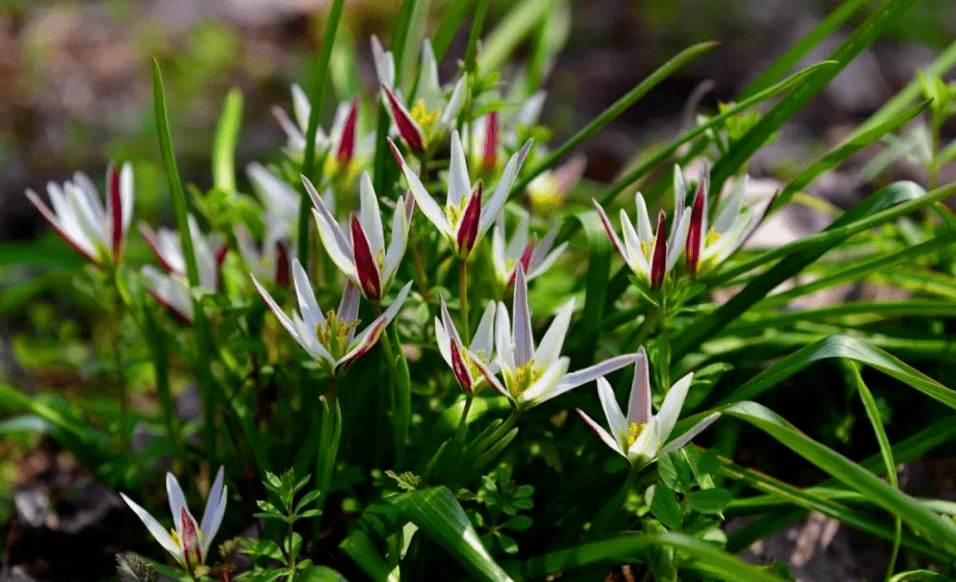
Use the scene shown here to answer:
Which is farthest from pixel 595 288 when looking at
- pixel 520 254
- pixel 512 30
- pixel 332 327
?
pixel 512 30

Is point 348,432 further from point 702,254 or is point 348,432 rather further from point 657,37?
point 657,37

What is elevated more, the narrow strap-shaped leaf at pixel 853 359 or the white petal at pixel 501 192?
the white petal at pixel 501 192

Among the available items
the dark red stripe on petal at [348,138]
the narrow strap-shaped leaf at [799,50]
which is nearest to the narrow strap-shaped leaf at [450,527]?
the dark red stripe on petal at [348,138]

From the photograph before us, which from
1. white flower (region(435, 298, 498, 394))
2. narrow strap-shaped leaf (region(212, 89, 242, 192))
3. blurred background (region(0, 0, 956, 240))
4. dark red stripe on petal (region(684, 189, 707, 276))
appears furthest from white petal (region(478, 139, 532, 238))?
blurred background (region(0, 0, 956, 240))

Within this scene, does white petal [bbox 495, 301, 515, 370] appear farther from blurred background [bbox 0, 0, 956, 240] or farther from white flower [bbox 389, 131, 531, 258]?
blurred background [bbox 0, 0, 956, 240]

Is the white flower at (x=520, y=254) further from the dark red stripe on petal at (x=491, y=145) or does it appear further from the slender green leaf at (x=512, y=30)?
the slender green leaf at (x=512, y=30)
